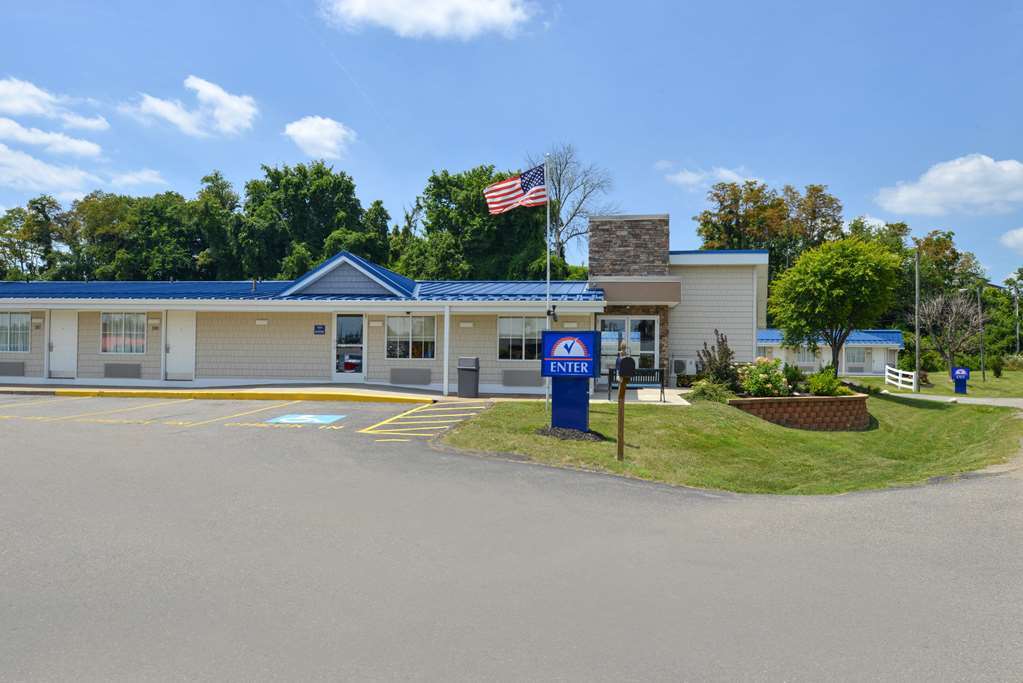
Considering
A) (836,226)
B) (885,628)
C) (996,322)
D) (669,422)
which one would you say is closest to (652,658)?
(885,628)

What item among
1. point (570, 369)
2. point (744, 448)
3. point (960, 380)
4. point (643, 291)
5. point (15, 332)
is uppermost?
point (643, 291)

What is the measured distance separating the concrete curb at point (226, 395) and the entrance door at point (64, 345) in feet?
8.90

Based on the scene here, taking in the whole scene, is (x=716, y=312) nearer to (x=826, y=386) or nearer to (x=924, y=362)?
(x=826, y=386)

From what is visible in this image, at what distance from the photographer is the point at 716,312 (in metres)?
23.7

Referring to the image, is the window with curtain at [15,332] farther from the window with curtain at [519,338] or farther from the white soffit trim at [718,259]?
the white soffit trim at [718,259]

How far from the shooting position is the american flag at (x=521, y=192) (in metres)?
15.6

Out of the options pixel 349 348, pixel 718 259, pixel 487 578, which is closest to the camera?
pixel 487 578

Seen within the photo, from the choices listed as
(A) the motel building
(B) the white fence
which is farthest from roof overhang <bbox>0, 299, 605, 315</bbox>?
(B) the white fence

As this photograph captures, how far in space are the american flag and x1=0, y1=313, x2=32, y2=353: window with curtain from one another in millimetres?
16960

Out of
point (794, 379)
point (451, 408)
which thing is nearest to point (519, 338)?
point (451, 408)

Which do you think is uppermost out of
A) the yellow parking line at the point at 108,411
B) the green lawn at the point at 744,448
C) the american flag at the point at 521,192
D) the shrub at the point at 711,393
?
the american flag at the point at 521,192

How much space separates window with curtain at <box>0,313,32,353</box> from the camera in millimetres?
21828

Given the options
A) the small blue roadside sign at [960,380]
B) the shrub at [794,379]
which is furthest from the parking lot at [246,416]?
the small blue roadside sign at [960,380]

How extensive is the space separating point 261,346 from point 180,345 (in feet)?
9.08
